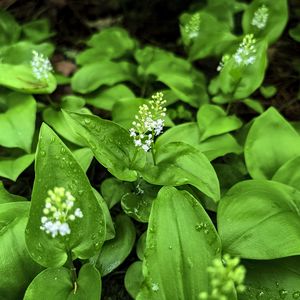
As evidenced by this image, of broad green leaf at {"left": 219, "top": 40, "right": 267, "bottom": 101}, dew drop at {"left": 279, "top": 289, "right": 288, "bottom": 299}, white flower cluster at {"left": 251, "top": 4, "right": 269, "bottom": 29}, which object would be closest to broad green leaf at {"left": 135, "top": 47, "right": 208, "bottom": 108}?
broad green leaf at {"left": 219, "top": 40, "right": 267, "bottom": 101}

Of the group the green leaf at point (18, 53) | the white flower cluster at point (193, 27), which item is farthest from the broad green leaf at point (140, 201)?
the green leaf at point (18, 53)

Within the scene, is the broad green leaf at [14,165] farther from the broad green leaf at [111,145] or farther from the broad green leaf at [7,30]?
the broad green leaf at [7,30]

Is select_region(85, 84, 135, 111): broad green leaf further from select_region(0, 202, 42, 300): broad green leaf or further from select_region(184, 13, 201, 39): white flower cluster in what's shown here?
select_region(0, 202, 42, 300): broad green leaf

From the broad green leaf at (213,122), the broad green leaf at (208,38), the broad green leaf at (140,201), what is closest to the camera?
the broad green leaf at (140,201)

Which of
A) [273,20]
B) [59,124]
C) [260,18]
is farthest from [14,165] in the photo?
[273,20]

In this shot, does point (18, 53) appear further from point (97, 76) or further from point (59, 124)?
point (59, 124)

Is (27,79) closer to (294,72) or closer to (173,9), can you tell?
(173,9)
